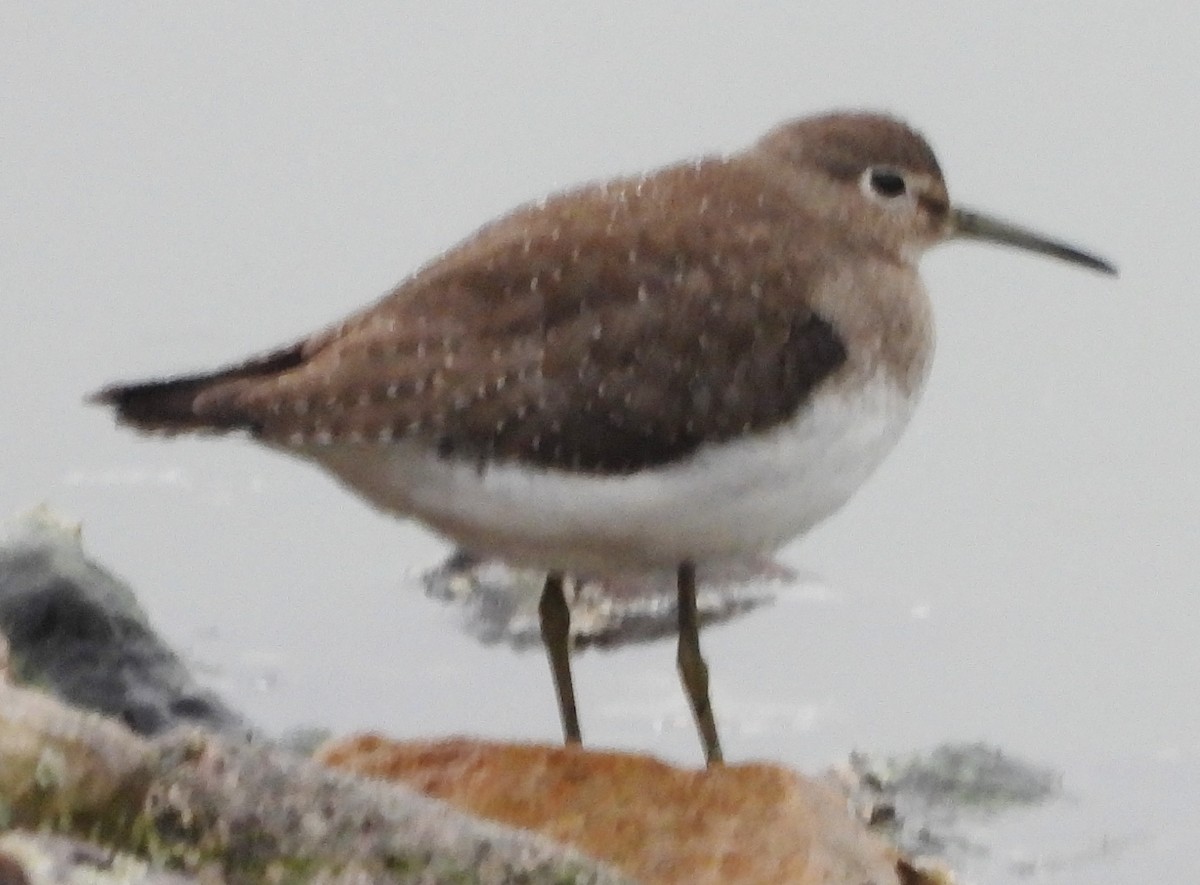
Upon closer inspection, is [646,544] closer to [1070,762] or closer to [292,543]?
[1070,762]

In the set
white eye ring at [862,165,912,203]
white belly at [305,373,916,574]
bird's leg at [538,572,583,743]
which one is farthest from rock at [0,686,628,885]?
white eye ring at [862,165,912,203]

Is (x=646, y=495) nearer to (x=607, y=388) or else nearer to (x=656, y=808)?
(x=607, y=388)

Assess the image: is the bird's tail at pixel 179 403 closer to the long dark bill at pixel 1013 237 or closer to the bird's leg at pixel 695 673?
the bird's leg at pixel 695 673

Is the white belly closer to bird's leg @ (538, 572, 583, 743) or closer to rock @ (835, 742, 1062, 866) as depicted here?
bird's leg @ (538, 572, 583, 743)

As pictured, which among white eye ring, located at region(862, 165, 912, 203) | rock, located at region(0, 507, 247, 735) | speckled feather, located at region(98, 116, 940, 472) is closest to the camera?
speckled feather, located at region(98, 116, 940, 472)

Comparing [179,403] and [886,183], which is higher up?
[886,183]

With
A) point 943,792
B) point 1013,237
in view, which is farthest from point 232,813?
point 943,792
